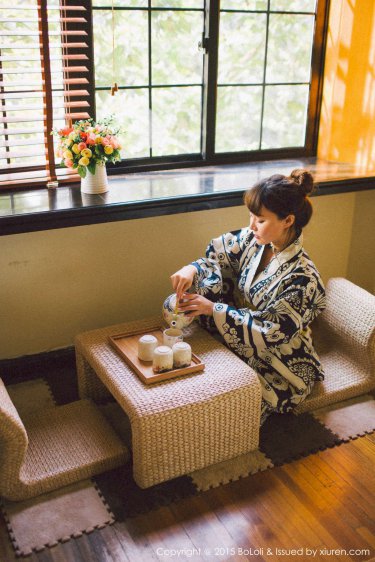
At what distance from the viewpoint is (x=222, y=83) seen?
312 cm

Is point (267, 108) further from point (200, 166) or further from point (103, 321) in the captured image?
point (103, 321)

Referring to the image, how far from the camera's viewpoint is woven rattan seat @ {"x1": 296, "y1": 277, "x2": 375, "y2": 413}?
8.73 feet

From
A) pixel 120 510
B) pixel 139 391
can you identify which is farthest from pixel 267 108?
pixel 120 510

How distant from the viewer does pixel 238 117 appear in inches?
127

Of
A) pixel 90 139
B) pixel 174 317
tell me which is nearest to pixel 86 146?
pixel 90 139

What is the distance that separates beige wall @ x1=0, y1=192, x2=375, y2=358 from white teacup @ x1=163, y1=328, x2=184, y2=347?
1.97 feet

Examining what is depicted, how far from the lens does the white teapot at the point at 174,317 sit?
2502 millimetres

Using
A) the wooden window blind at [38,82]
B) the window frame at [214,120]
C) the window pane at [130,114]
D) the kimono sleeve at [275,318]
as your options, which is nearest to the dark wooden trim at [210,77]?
the window frame at [214,120]

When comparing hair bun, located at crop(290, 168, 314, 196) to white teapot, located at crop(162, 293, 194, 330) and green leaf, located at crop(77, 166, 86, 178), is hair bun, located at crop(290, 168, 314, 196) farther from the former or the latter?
green leaf, located at crop(77, 166, 86, 178)

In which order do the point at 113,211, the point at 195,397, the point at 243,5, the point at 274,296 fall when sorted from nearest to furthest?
1. the point at 195,397
2. the point at 274,296
3. the point at 113,211
4. the point at 243,5

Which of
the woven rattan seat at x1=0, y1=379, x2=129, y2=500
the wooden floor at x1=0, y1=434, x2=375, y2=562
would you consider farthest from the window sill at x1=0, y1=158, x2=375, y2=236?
the wooden floor at x1=0, y1=434, x2=375, y2=562

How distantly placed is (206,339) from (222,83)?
4.49 feet

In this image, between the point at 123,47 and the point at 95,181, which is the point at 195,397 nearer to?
the point at 95,181

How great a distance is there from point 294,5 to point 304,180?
4.37 ft
